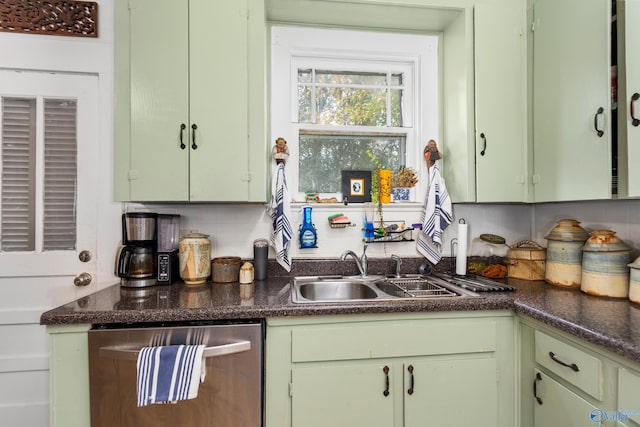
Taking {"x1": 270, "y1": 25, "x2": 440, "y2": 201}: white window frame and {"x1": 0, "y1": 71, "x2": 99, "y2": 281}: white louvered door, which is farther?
{"x1": 270, "y1": 25, "x2": 440, "y2": 201}: white window frame

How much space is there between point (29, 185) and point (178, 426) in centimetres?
152

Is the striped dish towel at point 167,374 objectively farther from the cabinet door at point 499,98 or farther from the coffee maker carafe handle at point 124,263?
the cabinet door at point 499,98

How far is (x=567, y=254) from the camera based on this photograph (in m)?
1.57

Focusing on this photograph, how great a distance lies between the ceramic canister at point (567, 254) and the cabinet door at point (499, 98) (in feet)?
0.91

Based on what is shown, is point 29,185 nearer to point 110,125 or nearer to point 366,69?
point 110,125

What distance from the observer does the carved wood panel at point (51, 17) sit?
64.2 inches

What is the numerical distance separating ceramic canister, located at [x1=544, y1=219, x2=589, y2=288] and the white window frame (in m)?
0.77

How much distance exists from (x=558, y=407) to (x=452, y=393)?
1.22 feet

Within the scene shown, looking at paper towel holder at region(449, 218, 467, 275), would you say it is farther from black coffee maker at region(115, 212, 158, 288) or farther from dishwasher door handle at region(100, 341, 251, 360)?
black coffee maker at region(115, 212, 158, 288)

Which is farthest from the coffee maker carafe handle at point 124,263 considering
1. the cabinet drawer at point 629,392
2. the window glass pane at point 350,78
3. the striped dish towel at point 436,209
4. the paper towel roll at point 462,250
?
the cabinet drawer at point 629,392

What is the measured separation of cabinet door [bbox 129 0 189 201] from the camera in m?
1.47

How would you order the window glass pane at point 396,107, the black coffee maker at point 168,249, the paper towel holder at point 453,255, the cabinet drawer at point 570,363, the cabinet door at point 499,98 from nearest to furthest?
the cabinet drawer at point 570,363 → the black coffee maker at point 168,249 → the cabinet door at point 499,98 → the paper towel holder at point 453,255 → the window glass pane at point 396,107

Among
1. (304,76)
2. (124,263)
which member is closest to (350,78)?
(304,76)

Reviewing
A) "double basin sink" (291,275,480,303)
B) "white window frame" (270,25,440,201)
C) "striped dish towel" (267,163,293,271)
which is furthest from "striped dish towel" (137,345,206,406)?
"white window frame" (270,25,440,201)
